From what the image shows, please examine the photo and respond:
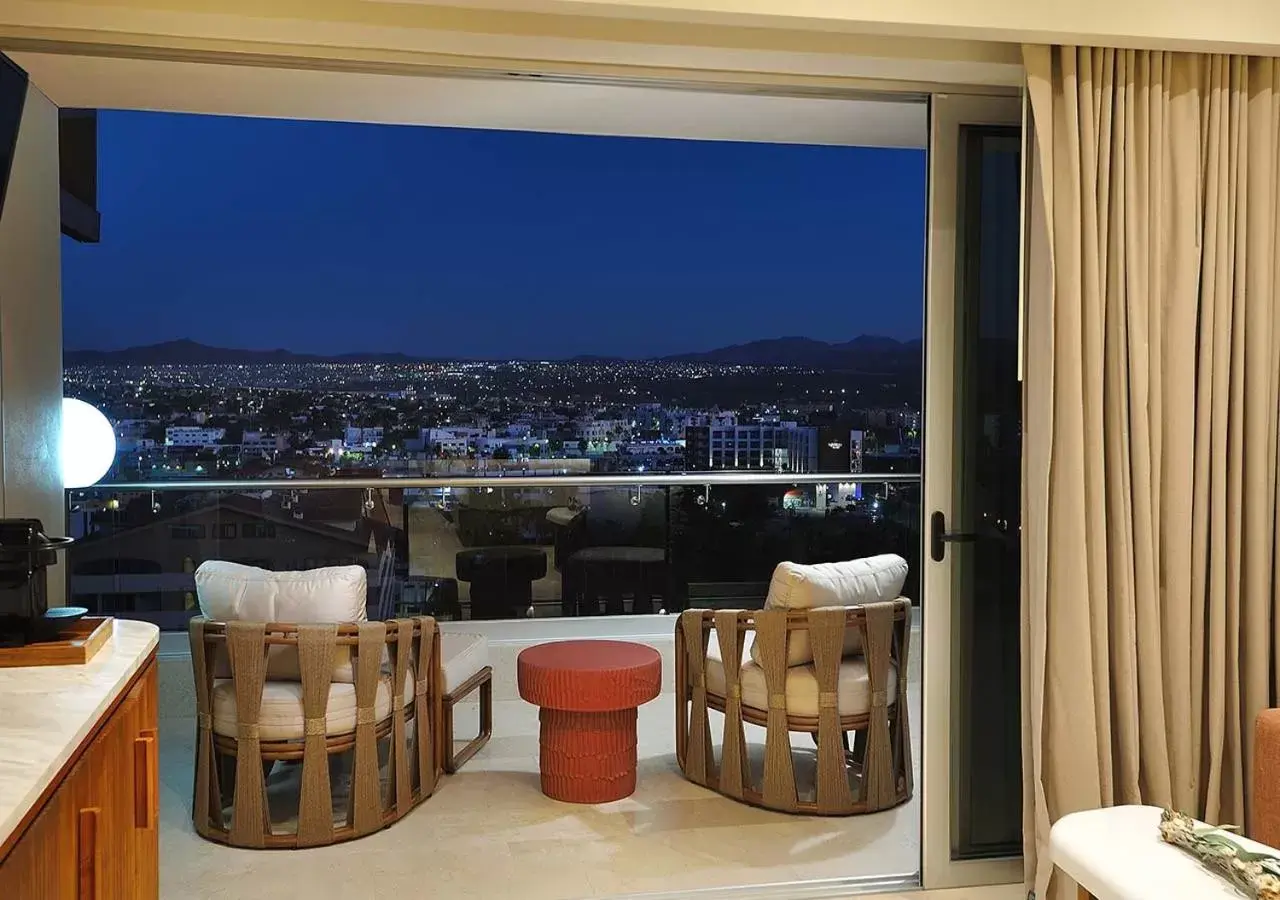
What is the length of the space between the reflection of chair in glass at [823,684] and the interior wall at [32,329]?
224 centimetres

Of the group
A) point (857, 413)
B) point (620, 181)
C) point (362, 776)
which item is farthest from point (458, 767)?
point (620, 181)

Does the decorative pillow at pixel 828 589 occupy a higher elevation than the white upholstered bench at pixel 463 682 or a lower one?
higher

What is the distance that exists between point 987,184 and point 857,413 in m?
3.46

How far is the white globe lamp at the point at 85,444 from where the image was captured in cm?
456

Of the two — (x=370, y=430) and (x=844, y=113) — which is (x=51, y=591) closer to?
(x=370, y=430)

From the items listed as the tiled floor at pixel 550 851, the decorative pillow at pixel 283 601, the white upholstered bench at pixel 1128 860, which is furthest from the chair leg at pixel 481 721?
the white upholstered bench at pixel 1128 860

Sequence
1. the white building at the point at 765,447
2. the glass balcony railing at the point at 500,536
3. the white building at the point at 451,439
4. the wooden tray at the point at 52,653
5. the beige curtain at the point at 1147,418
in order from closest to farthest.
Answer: the wooden tray at the point at 52,653, the beige curtain at the point at 1147,418, the glass balcony railing at the point at 500,536, the white building at the point at 451,439, the white building at the point at 765,447

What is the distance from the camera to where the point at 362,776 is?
140 inches

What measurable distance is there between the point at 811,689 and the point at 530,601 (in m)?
2.13

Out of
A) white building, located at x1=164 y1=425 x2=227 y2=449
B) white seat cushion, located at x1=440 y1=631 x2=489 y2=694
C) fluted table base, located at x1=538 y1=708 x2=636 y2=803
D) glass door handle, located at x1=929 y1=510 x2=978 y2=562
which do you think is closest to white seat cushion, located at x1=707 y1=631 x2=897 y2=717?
fluted table base, located at x1=538 y1=708 x2=636 y2=803

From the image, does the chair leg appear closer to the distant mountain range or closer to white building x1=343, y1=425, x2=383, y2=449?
white building x1=343, y1=425, x2=383, y2=449

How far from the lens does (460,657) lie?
165 inches

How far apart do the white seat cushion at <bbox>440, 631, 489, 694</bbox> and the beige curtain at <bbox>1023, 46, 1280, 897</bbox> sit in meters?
2.09

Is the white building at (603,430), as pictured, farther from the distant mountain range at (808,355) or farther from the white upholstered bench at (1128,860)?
the white upholstered bench at (1128,860)
